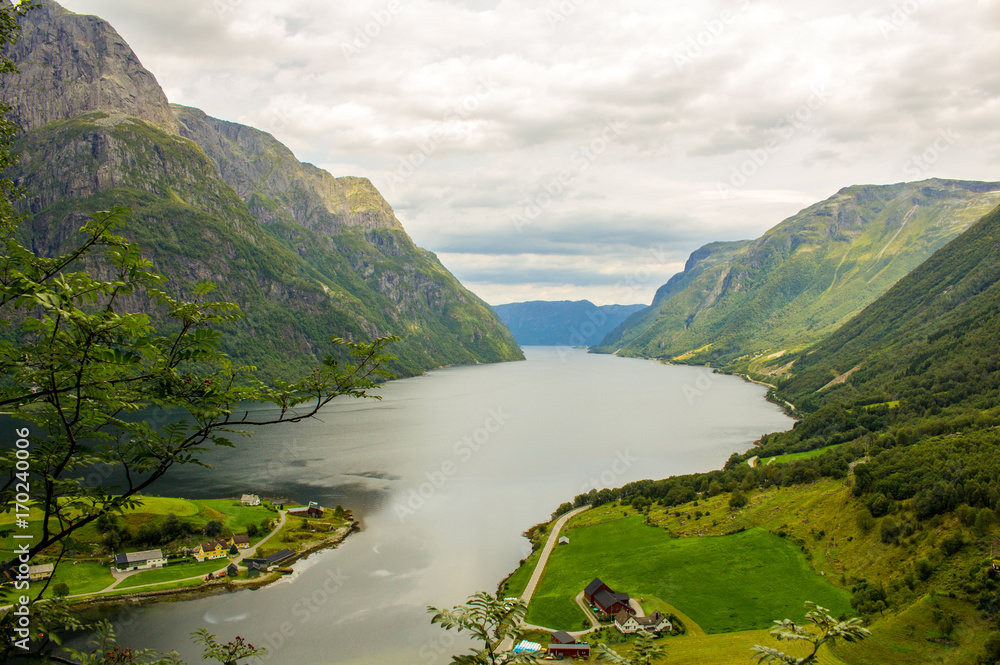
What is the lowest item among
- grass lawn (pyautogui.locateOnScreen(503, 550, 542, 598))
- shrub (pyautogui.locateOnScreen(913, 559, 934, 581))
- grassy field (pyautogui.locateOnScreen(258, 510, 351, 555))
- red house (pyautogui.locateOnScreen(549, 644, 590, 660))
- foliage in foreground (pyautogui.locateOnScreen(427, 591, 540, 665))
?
grass lawn (pyautogui.locateOnScreen(503, 550, 542, 598))

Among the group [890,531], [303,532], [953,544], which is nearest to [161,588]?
[303,532]

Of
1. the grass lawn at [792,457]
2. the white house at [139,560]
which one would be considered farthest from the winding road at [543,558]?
the white house at [139,560]

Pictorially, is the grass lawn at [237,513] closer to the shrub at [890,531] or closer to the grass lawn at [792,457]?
the shrub at [890,531]

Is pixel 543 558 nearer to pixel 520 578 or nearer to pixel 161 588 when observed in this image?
pixel 520 578

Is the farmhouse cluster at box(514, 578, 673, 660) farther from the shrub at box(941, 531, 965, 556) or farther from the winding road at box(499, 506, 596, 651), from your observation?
the shrub at box(941, 531, 965, 556)

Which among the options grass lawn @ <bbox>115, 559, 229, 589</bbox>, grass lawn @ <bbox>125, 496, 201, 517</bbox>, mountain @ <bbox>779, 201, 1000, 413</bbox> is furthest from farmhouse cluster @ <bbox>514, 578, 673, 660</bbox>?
mountain @ <bbox>779, 201, 1000, 413</bbox>

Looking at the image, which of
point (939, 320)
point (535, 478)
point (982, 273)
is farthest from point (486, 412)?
point (982, 273)
